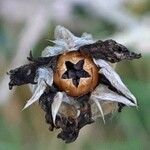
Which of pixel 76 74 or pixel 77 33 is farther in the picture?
pixel 77 33

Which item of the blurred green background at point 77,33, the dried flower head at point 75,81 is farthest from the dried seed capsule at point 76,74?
the blurred green background at point 77,33

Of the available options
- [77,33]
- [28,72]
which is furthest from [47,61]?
[77,33]

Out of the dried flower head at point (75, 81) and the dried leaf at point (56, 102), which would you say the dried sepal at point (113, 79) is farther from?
the dried leaf at point (56, 102)

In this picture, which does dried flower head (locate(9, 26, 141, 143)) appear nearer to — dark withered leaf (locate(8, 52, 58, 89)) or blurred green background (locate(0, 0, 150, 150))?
dark withered leaf (locate(8, 52, 58, 89))

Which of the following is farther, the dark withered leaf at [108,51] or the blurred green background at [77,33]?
the blurred green background at [77,33]

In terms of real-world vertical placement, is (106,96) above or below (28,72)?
below

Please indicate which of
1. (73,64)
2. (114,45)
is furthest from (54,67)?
(114,45)

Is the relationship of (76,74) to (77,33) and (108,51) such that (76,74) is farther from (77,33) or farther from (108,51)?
(77,33)

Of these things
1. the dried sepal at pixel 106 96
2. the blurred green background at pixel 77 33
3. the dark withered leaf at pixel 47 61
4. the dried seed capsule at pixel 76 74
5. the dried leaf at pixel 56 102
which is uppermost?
the dark withered leaf at pixel 47 61
